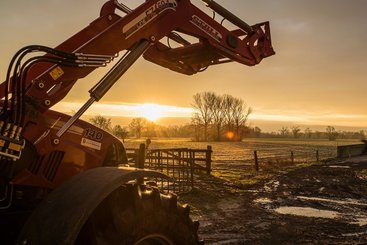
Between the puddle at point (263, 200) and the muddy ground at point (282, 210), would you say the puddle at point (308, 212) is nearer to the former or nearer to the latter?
the muddy ground at point (282, 210)

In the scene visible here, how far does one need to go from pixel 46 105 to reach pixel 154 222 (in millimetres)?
1440

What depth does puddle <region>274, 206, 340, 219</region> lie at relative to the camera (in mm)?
10766

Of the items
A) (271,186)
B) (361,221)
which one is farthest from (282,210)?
(271,186)

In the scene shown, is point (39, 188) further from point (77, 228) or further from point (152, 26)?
point (152, 26)

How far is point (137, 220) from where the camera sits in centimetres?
332

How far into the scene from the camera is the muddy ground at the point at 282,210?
8438 millimetres

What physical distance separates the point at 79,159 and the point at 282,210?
28.4 feet

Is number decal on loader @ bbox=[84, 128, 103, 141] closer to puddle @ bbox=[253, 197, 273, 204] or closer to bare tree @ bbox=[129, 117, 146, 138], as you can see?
puddle @ bbox=[253, 197, 273, 204]

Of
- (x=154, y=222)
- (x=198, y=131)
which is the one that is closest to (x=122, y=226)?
(x=154, y=222)

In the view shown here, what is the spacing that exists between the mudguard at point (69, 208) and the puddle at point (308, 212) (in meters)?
8.46

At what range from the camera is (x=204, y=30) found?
5.36 metres

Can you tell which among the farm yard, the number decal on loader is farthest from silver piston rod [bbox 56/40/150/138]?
the farm yard

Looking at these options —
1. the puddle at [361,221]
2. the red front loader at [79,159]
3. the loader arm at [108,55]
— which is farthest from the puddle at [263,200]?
the red front loader at [79,159]

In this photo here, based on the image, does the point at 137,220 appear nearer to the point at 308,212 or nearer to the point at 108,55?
the point at 108,55
